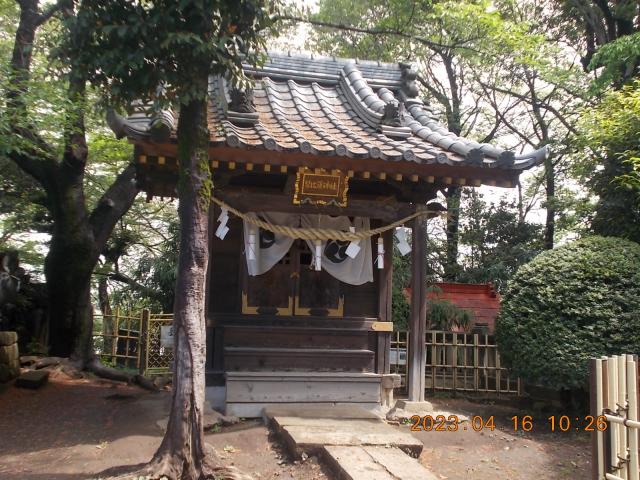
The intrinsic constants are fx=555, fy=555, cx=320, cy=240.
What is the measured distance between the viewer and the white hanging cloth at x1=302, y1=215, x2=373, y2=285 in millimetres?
9070

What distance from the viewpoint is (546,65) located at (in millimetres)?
16000

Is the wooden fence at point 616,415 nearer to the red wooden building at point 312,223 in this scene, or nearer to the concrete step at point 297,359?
the red wooden building at point 312,223

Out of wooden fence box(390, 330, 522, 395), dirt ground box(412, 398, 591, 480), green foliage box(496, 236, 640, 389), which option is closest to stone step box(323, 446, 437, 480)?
dirt ground box(412, 398, 591, 480)

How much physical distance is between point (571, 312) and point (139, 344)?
32.0 feet

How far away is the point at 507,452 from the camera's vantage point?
7.30 m

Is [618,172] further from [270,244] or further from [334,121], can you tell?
[270,244]

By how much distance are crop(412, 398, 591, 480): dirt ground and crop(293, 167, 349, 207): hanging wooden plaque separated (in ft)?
11.9

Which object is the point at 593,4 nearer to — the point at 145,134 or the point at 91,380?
the point at 145,134

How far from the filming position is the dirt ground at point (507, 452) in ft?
21.3

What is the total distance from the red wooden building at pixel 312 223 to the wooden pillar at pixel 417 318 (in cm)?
2

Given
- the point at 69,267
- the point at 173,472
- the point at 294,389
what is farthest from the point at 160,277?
the point at 173,472

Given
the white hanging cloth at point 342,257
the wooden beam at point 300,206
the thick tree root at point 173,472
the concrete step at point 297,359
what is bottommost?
the thick tree root at point 173,472

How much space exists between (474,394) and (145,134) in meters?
8.15
